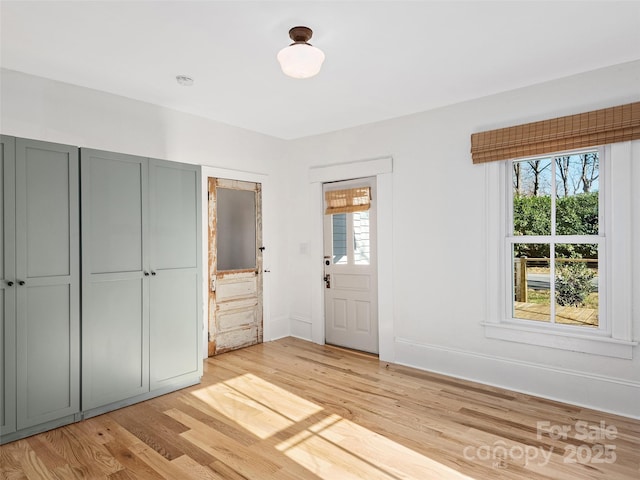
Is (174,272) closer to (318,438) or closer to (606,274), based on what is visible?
(318,438)

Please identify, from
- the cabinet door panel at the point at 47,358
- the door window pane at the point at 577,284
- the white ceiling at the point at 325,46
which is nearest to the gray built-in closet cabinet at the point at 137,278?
the cabinet door panel at the point at 47,358

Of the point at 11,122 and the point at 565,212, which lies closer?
the point at 11,122

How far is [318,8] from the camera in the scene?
2301mm

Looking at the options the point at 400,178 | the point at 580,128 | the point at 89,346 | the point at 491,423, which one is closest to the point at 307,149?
the point at 400,178

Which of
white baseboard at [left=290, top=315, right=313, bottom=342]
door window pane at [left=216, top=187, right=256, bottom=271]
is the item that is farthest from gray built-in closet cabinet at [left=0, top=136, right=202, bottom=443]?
white baseboard at [left=290, top=315, right=313, bottom=342]

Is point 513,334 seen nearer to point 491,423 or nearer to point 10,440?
point 491,423

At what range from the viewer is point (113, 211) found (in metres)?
3.11

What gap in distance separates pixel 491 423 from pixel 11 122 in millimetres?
4373

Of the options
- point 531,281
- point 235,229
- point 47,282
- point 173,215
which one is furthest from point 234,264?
point 531,281

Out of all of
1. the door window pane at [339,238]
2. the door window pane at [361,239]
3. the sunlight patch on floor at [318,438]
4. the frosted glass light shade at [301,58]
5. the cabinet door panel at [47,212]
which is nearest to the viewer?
the sunlight patch on floor at [318,438]

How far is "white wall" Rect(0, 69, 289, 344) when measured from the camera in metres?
3.18

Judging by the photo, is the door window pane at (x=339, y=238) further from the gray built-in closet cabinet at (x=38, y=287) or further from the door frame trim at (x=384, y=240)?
the gray built-in closet cabinet at (x=38, y=287)

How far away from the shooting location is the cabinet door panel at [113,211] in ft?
9.80

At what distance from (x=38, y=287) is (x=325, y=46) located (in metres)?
2.64
